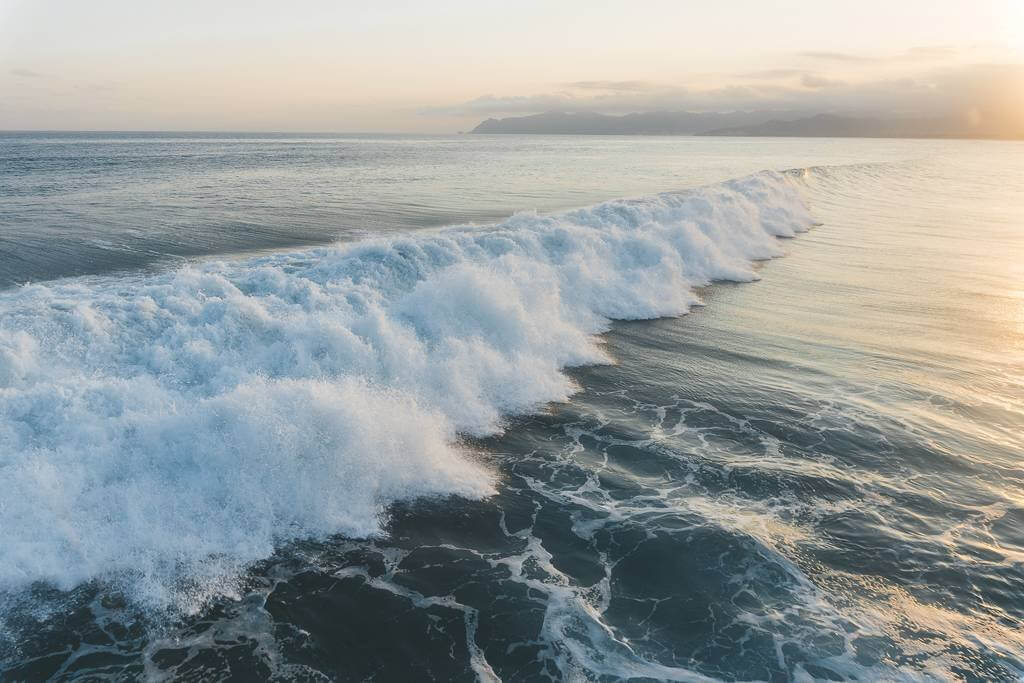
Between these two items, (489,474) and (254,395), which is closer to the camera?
(254,395)

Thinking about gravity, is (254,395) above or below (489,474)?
above

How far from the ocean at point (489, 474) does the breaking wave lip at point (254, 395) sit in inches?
2.3

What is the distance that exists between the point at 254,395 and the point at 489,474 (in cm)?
459

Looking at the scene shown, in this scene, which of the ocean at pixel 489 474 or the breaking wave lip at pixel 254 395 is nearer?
the ocean at pixel 489 474

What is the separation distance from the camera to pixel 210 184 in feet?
162

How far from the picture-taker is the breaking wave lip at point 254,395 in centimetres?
891

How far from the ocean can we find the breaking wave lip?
0.06 meters

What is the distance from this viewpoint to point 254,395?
11.2 m

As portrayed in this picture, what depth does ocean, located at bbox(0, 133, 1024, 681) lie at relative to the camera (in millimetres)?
7848

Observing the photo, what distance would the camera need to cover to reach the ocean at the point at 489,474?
25.7 feet

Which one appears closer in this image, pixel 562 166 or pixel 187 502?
pixel 187 502

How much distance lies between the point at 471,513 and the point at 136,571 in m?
4.98

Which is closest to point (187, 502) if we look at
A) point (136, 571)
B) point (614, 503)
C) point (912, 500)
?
point (136, 571)

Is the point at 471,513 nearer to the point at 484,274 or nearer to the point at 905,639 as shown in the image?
the point at 905,639
